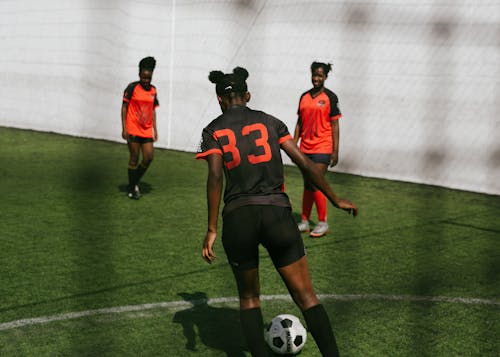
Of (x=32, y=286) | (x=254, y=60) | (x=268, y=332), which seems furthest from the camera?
(x=254, y=60)

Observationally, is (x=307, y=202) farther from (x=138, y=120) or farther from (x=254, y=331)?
(x=254, y=331)

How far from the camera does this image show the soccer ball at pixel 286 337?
5.34 metres

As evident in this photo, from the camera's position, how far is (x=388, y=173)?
1425 centimetres

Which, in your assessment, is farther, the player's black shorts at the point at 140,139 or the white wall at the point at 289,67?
the white wall at the point at 289,67

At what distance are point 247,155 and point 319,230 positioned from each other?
4.54 m

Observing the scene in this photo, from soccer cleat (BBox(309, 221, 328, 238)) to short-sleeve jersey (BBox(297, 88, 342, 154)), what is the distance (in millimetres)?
838

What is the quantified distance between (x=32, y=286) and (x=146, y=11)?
38.5 feet

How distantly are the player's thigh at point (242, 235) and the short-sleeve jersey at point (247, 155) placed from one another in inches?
2.1

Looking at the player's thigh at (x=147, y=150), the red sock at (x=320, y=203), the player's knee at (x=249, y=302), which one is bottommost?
the player's knee at (x=249, y=302)

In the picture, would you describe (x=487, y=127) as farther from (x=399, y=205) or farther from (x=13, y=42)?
(x=13, y=42)

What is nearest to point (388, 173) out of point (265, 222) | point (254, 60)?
point (254, 60)

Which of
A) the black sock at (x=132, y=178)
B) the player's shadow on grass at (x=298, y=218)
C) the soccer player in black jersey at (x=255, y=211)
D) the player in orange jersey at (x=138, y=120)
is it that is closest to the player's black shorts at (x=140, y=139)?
the player in orange jersey at (x=138, y=120)

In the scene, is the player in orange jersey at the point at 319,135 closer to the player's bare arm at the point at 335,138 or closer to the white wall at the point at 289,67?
the player's bare arm at the point at 335,138

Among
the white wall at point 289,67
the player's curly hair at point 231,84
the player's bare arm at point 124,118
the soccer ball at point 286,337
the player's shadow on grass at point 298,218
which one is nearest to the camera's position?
the player's curly hair at point 231,84
